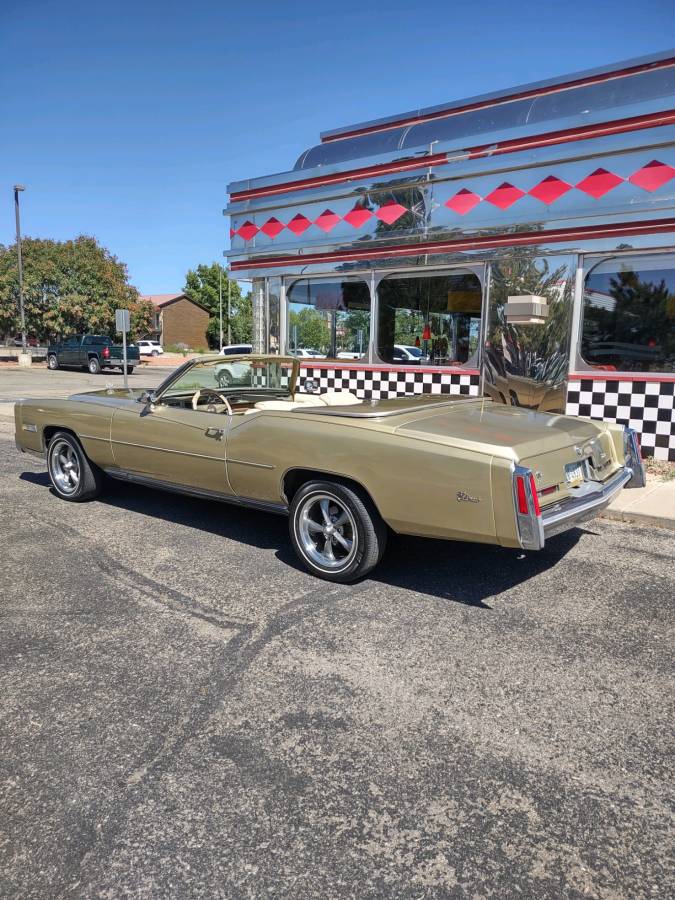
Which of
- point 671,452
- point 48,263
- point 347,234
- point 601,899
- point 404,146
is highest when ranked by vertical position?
point 48,263

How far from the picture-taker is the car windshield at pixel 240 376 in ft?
17.1

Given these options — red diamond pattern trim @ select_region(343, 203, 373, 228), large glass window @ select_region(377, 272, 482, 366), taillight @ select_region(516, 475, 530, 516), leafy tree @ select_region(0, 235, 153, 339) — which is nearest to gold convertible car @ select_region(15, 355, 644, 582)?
taillight @ select_region(516, 475, 530, 516)

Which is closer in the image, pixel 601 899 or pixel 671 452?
pixel 601 899

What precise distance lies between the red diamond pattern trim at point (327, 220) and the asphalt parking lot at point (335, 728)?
6003 millimetres

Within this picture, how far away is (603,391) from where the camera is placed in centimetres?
732

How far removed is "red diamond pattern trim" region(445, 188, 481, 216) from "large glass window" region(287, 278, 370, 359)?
1605 mm

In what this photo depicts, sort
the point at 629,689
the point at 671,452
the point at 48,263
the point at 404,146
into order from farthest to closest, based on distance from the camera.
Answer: the point at 48,263, the point at 404,146, the point at 671,452, the point at 629,689

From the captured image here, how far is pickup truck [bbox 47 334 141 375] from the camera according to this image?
99.3ft

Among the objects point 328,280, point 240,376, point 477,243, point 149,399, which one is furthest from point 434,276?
point 149,399

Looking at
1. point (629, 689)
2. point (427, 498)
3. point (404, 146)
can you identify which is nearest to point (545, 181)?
point (404, 146)

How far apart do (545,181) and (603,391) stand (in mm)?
2380

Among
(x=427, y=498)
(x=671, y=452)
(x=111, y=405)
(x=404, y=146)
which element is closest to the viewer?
(x=427, y=498)

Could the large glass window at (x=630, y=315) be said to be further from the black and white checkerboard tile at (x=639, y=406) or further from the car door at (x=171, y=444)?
the car door at (x=171, y=444)

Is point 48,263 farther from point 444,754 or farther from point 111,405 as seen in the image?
point 444,754
